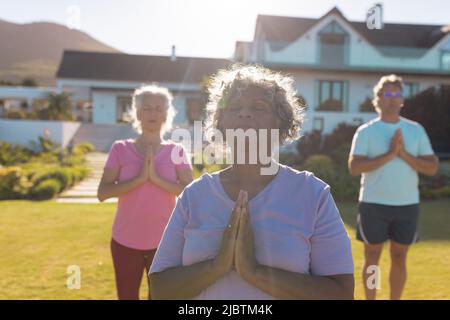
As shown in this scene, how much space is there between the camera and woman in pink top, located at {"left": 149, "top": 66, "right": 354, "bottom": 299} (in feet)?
6.20

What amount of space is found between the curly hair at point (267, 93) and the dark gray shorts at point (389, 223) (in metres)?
2.45

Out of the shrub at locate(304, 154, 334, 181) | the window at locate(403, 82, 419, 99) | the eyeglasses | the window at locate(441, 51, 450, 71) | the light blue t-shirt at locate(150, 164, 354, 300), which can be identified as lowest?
the shrub at locate(304, 154, 334, 181)

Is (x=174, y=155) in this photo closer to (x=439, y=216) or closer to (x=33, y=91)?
(x=439, y=216)

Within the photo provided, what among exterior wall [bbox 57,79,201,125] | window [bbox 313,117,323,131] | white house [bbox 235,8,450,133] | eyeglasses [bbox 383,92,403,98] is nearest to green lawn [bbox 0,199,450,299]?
eyeglasses [bbox 383,92,403,98]

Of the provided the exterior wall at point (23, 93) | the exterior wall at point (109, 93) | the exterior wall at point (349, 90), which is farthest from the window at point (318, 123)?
the exterior wall at point (23, 93)

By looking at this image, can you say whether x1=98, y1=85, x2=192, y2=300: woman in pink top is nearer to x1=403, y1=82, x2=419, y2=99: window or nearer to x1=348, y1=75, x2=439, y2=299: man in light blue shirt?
x1=348, y1=75, x2=439, y2=299: man in light blue shirt

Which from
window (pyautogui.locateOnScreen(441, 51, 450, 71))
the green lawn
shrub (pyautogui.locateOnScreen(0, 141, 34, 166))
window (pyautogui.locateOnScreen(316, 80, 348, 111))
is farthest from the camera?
window (pyautogui.locateOnScreen(441, 51, 450, 71))

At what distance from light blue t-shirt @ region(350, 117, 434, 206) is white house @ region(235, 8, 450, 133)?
60.3ft

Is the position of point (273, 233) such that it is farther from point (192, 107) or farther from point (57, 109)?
point (192, 107)

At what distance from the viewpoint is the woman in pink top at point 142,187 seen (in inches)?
143

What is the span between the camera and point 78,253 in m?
7.29
